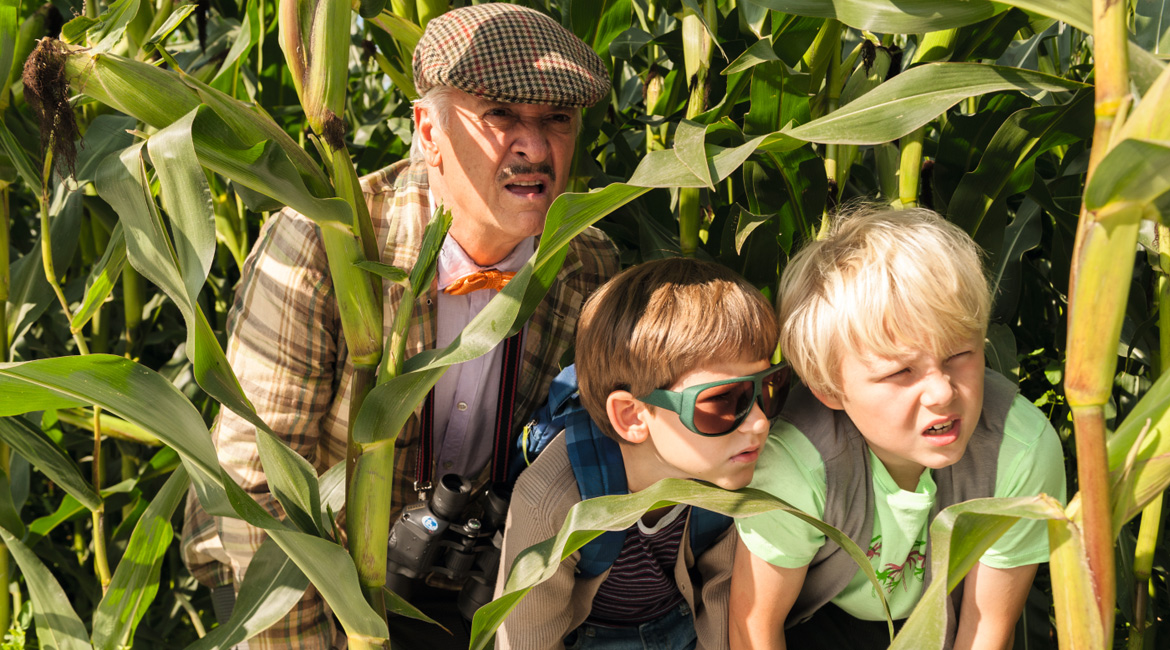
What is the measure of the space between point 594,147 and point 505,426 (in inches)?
33.5

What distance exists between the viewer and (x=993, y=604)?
1.33 meters

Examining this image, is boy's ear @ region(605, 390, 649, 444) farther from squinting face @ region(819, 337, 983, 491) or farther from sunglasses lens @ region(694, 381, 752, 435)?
squinting face @ region(819, 337, 983, 491)

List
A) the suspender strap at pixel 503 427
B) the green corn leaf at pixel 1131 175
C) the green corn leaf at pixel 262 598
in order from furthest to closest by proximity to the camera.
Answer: the suspender strap at pixel 503 427 → the green corn leaf at pixel 262 598 → the green corn leaf at pixel 1131 175

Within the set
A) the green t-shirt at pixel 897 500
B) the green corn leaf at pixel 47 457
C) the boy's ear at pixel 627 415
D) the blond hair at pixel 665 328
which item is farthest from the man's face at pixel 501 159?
the green corn leaf at pixel 47 457

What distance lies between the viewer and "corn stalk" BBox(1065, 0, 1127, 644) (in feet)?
2.37

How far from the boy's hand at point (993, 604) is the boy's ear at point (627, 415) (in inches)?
20.5

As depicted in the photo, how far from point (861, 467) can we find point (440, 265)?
30.5 inches

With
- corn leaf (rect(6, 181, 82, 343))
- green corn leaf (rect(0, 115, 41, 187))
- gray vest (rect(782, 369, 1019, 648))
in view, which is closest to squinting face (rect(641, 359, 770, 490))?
gray vest (rect(782, 369, 1019, 648))

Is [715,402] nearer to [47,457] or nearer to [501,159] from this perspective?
[501,159]

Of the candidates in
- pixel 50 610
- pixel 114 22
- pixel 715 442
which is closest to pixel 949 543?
pixel 715 442

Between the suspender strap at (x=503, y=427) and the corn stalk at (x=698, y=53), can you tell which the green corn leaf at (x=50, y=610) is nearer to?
the suspender strap at (x=503, y=427)

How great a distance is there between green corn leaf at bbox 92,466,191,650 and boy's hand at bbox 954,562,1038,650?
1.16m

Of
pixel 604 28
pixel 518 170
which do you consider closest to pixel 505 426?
pixel 518 170

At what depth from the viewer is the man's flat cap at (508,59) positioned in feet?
4.62
